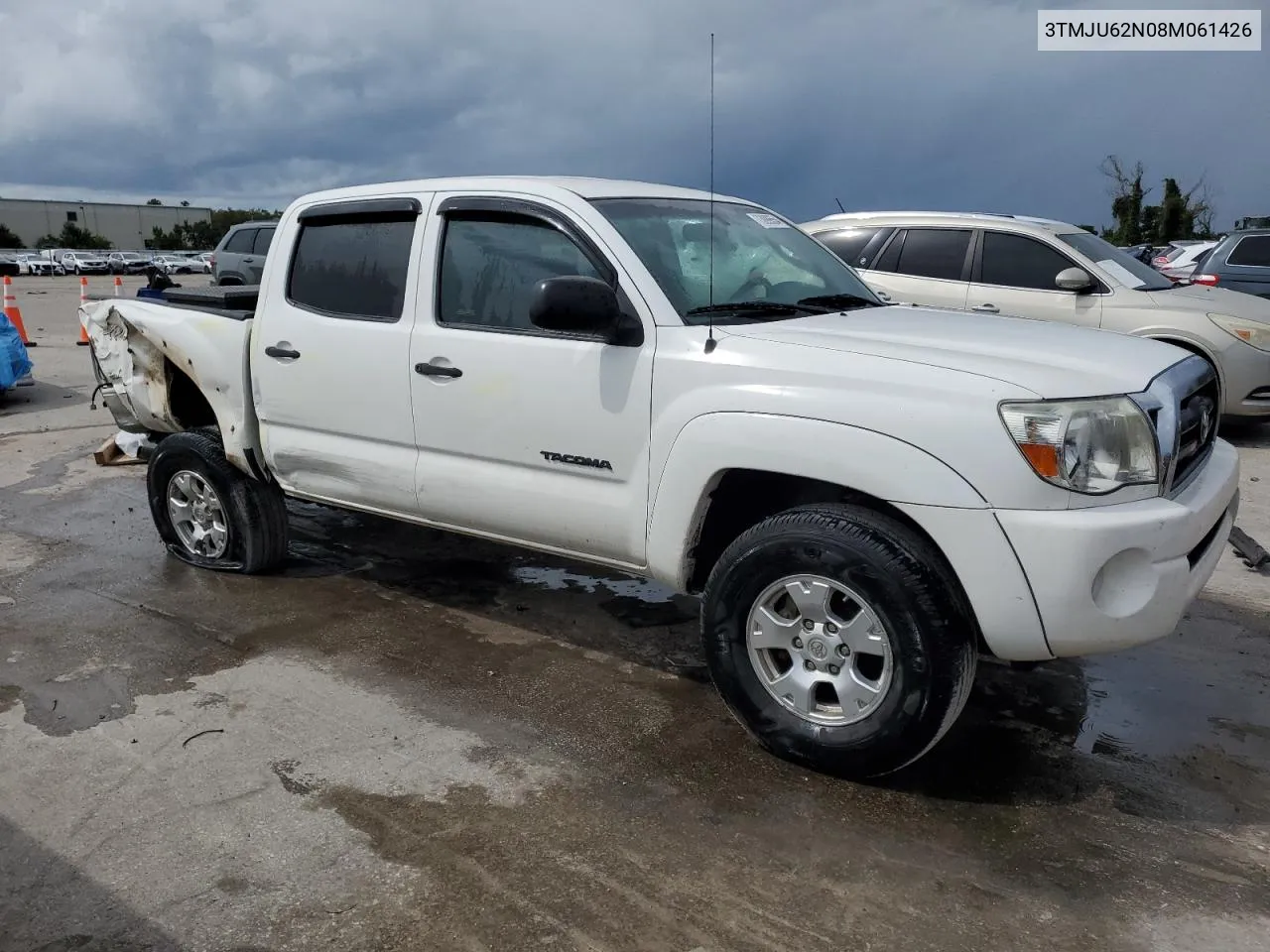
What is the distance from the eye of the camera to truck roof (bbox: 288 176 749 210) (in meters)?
4.07

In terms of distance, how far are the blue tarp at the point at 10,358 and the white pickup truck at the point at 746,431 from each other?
20.6ft

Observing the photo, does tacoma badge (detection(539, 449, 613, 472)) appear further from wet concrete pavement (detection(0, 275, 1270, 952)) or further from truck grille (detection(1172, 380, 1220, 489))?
truck grille (detection(1172, 380, 1220, 489))

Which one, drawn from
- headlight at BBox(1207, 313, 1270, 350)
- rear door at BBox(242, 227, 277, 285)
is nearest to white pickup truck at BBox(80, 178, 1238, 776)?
headlight at BBox(1207, 313, 1270, 350)

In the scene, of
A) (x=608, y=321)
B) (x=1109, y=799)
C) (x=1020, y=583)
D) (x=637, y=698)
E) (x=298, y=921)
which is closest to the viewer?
(x=298, y=921)

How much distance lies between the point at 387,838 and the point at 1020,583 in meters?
1.94

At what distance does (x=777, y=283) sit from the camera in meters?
4.14

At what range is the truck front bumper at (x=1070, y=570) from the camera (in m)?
2.90

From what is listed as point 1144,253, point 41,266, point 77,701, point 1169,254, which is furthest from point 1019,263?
point 41,266

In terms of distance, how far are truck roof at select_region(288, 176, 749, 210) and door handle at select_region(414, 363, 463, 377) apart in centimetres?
74

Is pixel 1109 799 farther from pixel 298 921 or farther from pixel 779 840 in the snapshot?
pixel 298 921

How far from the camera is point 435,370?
416cm

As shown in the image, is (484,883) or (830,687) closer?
(484,883)

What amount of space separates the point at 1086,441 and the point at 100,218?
104470 mm

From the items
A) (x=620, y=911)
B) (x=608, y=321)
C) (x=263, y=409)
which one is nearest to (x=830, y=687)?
(x=620, y=911)
